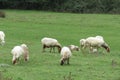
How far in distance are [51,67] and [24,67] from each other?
148 centimetres

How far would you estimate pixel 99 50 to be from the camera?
34844mm

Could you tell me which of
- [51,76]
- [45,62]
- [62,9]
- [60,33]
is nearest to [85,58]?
[45,62]

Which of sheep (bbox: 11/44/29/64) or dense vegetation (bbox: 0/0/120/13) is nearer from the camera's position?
sheep (bbox: 11/44/29/64)

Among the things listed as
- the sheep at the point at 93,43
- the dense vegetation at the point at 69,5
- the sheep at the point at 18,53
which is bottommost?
the sheep at the point at 18,53

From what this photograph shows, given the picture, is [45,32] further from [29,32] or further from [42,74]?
[42,74]

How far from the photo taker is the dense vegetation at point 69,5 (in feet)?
305

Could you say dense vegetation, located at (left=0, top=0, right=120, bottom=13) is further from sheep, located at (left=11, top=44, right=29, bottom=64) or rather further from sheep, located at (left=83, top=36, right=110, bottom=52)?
sheep, located at (left=11, top=44, right=29, bottom=64)

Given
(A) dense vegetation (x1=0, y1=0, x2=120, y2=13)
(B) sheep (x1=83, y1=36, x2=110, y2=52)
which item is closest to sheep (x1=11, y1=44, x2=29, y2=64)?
(B) sheep (x1=83, y1=36, x2=110, y2=52)

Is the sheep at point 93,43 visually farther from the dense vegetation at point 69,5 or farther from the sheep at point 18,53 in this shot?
the dense vegetation at point 69,5

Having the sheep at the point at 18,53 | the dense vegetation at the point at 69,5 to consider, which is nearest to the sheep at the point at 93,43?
the sheep at the point at 18,53

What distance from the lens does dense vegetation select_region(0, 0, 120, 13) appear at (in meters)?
93.0

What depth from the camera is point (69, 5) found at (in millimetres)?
95000

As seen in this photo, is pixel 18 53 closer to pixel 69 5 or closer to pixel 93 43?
pixel 93 43

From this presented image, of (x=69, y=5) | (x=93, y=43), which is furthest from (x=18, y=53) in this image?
(x=69, y=5)
